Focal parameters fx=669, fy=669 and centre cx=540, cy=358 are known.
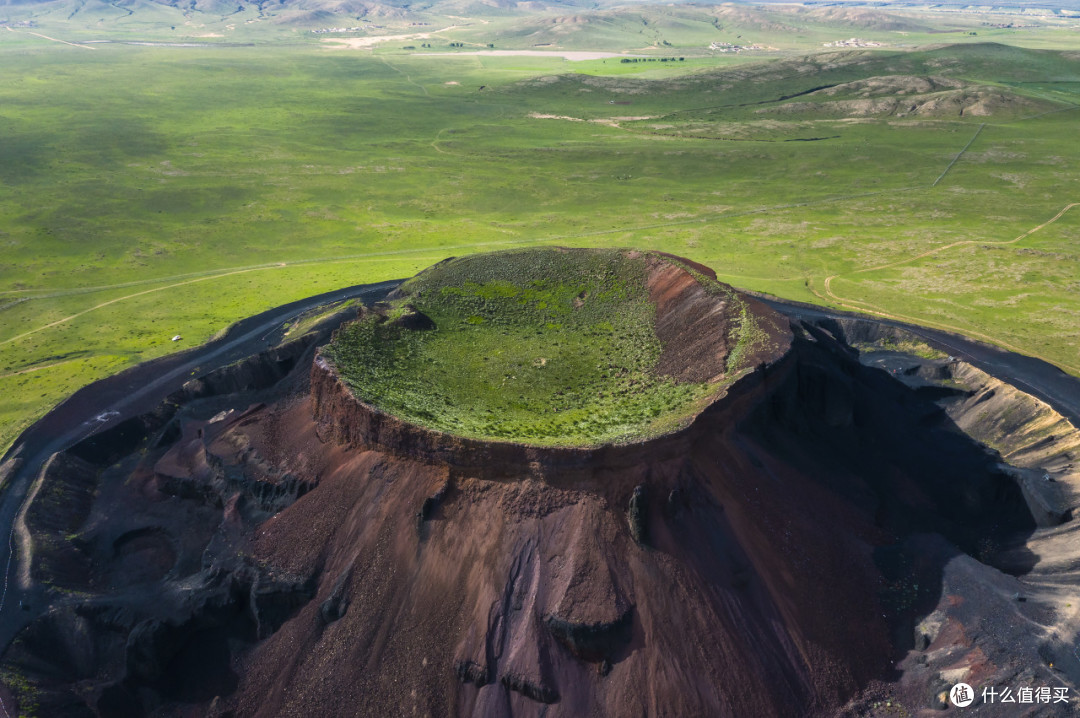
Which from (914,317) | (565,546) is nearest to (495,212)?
(914,317)

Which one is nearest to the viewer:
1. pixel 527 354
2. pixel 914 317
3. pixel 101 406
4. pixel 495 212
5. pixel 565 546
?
pixel 565 546

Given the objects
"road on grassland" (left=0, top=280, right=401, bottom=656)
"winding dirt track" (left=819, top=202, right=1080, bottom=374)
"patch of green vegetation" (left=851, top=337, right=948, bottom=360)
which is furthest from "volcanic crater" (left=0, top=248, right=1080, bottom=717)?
"winding dirt track" (left=819, top=202, right=1080, bottom=374)

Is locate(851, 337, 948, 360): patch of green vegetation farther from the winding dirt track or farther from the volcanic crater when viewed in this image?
the volcanic crater

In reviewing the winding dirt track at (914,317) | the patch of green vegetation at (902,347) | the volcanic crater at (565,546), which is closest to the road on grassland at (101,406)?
the volcanic crater at (565,546)

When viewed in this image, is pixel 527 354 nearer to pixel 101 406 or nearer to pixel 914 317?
pixel 101 406

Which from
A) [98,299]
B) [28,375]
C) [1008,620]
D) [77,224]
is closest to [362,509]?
[1008,620]

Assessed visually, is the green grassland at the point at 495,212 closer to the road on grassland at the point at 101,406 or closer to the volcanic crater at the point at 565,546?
the road on grassland at the point at 101,406
